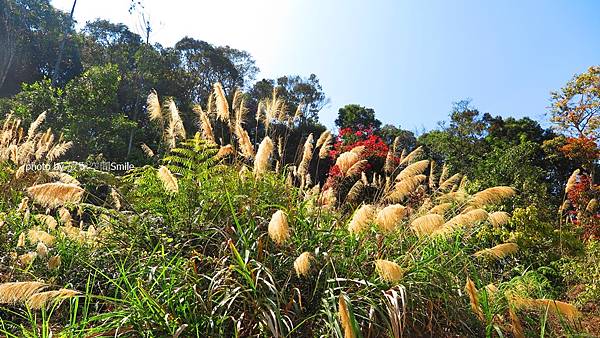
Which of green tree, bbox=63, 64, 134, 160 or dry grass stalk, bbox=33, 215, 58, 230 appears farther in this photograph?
Answer: green tree, bbox=63, 64, 134, 160

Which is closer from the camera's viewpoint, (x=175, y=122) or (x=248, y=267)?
(x=248, y=267)

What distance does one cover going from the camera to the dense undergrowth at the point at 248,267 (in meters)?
2.57

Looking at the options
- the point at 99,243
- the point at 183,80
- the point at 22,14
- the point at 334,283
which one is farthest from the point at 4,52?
the point at 334,283

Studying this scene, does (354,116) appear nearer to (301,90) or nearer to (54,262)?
(301,90)

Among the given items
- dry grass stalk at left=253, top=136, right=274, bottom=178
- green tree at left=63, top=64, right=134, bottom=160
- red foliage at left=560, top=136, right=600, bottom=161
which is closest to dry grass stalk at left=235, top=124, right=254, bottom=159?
dry grass stalk at left=253, top=136, right=274, bottom=178

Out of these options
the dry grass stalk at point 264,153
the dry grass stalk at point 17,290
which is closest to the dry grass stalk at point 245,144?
the dry grass stalk at point 264,153

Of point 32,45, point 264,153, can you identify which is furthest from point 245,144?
point 32,45

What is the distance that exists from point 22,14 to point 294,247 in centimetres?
2628

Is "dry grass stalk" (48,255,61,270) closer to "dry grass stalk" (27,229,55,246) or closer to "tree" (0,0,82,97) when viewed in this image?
"dry grass stalk" (27,229,55,246)

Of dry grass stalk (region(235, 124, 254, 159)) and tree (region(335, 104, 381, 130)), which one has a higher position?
tree (region(335, 104, 381, 130))

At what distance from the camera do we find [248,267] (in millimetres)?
2775

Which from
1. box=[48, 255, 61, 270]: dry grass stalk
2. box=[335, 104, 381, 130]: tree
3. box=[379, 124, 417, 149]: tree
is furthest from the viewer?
box=[335, 104, 381, 130]: tree

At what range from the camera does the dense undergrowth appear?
2570 mm

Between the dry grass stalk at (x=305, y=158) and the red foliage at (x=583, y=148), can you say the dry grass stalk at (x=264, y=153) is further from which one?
the red foliage at (x=583, y=148)
